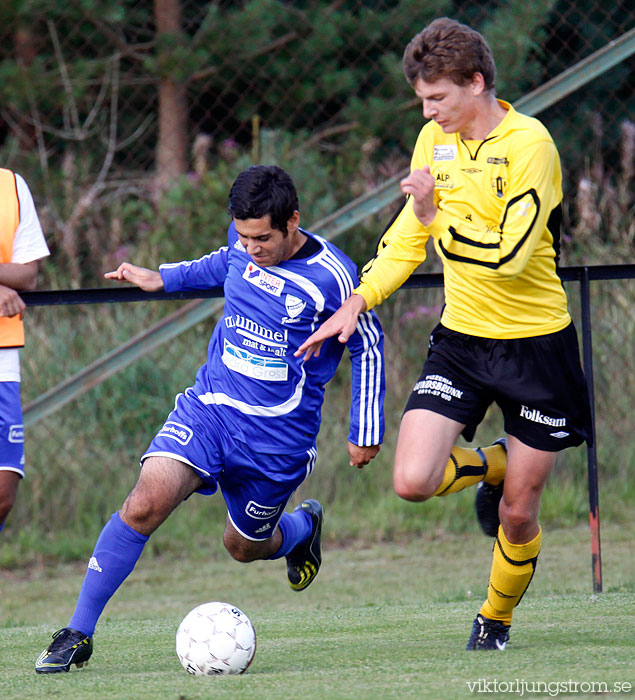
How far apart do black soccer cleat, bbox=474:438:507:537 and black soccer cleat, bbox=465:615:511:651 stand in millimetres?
520

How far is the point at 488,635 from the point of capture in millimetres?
4094

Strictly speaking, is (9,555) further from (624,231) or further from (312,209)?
(624,231)

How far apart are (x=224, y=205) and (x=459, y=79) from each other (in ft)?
19.0

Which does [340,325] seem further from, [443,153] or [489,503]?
[489,503]

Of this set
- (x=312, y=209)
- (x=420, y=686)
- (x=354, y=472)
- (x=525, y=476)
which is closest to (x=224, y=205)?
(x=312, y=209)

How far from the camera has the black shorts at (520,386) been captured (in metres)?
3.99

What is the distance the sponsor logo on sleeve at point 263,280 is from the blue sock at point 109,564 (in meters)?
1.11

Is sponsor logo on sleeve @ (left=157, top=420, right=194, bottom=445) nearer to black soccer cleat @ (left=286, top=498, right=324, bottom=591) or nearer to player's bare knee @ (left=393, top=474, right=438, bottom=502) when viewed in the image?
player's bare knee @ (left=393, top=474, right=438, bottom=502)

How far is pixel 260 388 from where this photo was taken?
14.7 feet

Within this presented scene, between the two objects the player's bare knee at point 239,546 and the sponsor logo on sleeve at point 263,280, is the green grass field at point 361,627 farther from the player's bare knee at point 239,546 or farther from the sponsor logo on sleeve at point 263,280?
the sponsor logo on sleeve at point 263,280

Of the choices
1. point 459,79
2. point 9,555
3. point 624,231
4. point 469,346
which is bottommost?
point 9,555

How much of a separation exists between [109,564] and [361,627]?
1.27m

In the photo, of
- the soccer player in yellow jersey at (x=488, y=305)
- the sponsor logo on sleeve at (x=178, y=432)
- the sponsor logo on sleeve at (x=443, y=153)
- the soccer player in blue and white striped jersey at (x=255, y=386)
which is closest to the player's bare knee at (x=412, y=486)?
the soccer player in yellow jersey at (x=488, y=305)

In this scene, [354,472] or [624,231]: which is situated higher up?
[624,231]
